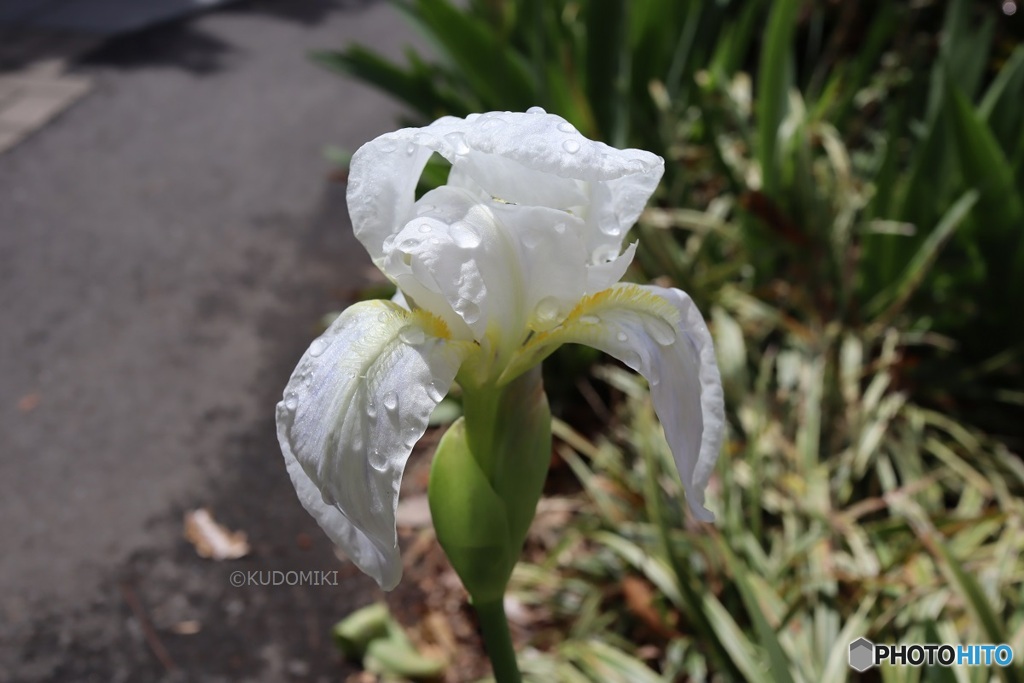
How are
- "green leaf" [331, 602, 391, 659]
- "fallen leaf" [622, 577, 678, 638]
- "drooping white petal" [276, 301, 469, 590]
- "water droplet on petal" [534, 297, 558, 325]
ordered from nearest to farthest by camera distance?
"drooping white petal" [276, 301, 469, 590], "water droplet on petal" [534, 297, 558, 325], "fallen leaf" [622, 577, 678, 638], "green leaf" [331, 602, 391, 659]

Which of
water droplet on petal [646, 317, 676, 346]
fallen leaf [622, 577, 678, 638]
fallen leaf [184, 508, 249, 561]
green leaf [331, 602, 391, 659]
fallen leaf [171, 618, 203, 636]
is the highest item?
water droplet on petal [646, 317, 676, 346]

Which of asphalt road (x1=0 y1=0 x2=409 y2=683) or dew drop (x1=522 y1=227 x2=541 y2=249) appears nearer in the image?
dew drop (x1=522 y1=227 x2=541 y2=249)

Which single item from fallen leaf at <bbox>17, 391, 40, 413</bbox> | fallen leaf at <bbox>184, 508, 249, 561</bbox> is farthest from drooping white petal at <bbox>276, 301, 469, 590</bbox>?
fallen leaf at <bbox>17, 391, 40, 413</bbox>

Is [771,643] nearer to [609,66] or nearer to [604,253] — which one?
[604,253]

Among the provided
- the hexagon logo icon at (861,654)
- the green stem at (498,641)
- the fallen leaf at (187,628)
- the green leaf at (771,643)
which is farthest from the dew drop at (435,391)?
the fallen leaf at (187,628)

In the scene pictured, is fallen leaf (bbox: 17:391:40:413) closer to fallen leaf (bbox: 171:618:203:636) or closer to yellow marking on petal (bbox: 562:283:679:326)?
fallen leaf (bbox: 171:618:203:636)

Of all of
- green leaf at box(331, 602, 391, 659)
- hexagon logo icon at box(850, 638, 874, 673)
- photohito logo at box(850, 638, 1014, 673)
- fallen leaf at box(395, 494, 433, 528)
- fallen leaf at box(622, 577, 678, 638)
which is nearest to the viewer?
photohito logo at box(850, 638, 1014, 673)

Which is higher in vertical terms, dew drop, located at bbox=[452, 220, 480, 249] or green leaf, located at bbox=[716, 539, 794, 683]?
dew drop, located at bbox=[452, 220, 480, 249]

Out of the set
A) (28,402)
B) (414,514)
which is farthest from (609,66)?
(28,402)

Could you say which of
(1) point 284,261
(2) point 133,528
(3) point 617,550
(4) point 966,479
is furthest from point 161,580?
(4) point 966,479
